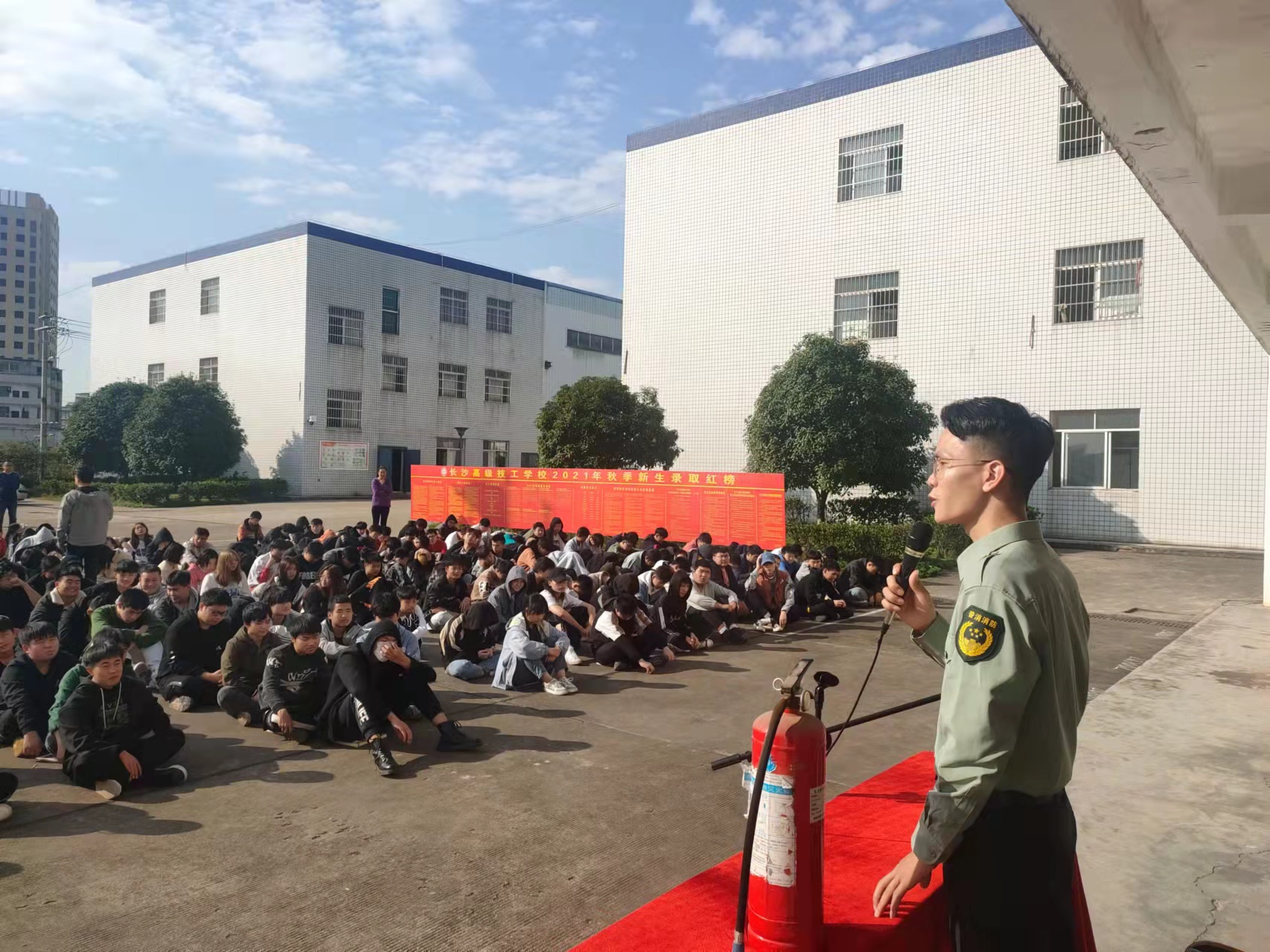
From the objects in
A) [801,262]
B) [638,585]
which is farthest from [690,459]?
[638,585]

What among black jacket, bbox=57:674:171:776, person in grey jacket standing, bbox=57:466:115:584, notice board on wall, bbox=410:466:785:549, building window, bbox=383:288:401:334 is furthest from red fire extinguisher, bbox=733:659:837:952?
building window, bbox=383:288:401:334

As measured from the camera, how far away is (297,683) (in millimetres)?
5965

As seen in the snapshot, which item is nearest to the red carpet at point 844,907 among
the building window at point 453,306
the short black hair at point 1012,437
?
the short black hair at point 1012,437

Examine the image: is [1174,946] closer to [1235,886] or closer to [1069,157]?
[1235,886]

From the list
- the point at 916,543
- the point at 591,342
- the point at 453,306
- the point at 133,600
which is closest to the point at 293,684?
the point at 133,600

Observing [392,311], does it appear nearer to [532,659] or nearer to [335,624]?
[335,624]

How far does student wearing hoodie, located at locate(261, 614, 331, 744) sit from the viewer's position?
5867mm

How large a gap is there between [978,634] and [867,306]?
2014cm

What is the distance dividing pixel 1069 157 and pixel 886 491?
8190mm

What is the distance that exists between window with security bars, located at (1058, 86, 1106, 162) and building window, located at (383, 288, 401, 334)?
24016mm

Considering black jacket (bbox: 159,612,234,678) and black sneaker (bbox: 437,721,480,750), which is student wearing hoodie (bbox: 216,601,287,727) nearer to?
black jacket (bbox: 159,612,234,678)

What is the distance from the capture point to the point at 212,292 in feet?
111

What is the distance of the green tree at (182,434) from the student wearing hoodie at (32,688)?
25.4 metres

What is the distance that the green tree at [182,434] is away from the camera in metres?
28.4
